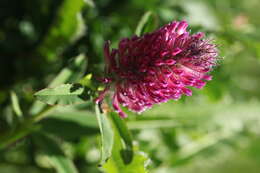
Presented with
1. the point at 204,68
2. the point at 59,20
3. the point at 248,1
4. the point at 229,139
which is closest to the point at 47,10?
the point at 59,20

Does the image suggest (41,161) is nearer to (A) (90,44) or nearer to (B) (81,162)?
(B) (81,162)

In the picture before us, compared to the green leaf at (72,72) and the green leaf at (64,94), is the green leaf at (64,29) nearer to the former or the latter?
the green leaf at (72,72)

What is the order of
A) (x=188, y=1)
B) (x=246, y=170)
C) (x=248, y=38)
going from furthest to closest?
(x=246, y=170), (x=188, y=1), (x=248, y=38)

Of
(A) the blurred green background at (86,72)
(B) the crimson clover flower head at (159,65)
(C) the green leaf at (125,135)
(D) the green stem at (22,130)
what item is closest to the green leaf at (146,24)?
(A) the blurred green background at (86,72)

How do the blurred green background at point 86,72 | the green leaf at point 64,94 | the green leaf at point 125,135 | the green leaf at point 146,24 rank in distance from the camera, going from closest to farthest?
the green leaf at point 64,94
the green leaf at point 125,135
the green leaf at point 146,24
the blurred green background at point 86,72

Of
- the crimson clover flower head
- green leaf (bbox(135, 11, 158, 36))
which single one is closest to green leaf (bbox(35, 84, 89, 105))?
the crimson clover flower head

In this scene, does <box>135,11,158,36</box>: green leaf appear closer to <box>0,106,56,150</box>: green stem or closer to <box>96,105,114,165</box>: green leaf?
A: <box>96,105,114,165</box>: green leaf
